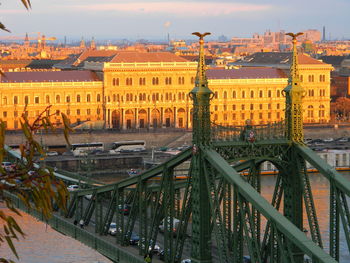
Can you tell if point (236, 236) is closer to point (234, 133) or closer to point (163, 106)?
point (234, 133)

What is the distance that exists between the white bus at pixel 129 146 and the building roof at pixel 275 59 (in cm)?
2183

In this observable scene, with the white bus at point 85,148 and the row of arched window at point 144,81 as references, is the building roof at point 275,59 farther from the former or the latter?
the white bus at point 85,148

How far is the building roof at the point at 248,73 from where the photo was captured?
292 ft

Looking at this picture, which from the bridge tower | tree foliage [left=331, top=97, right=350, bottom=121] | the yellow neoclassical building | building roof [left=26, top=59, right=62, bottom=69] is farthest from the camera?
building roof [left=26, top=59, right=62, bottom=69]

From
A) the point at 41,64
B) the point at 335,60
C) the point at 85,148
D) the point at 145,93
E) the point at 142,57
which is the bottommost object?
the point at 85,148

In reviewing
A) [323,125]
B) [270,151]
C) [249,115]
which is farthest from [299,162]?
[249,115]

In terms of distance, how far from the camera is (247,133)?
21.8 metres

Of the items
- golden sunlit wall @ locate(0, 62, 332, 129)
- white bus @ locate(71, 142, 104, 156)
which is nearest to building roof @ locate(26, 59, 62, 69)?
golden sunlit wall @ locate(0, 62, 332, 129)

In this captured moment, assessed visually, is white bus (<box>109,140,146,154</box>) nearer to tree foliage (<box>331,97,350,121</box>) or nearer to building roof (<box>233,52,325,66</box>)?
building roof (<box>233,52,325,66</box>)

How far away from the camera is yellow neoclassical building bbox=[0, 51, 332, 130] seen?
84.4 m

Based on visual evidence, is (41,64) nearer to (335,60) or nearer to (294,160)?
(335,60)

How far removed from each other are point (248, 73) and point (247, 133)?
68587mm

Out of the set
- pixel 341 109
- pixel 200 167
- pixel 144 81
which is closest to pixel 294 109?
pixel 200 167

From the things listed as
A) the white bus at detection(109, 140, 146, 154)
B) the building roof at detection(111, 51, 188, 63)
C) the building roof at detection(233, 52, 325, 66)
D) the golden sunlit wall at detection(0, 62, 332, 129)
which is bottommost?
the white bus at detection(109, 140, 146, 154)
